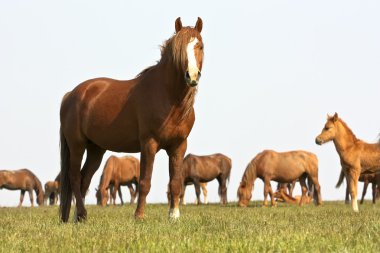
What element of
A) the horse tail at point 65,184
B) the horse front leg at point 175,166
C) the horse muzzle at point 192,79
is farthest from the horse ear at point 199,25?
the horse tail at point 65,184

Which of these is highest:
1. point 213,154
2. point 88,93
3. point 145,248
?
point 213,154

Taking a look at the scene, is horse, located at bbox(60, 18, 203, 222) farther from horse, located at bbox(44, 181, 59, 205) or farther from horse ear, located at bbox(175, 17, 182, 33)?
horse, located at bbox(44, 181, 59, 205)

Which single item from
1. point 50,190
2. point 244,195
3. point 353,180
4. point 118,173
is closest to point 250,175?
point 244,195

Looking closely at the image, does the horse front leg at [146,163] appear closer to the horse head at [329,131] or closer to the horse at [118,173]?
the horse head at [329,131]

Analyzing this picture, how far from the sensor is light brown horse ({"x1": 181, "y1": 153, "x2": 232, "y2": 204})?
3144 centimetres

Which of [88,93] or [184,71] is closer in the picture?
[184,71]

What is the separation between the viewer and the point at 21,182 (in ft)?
138

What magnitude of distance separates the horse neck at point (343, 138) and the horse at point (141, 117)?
8703mm

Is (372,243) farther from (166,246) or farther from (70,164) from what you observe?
(70,164)

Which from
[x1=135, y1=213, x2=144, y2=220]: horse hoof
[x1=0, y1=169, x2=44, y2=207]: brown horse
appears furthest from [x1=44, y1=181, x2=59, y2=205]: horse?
[x1=135, y1=213, x2=144, y2=220]: horse hoof

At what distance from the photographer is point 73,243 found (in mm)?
6305

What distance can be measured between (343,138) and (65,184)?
9.27 metres

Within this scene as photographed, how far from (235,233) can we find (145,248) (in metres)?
1.46

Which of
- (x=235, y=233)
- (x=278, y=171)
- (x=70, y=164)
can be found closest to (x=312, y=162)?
(x=278, y=171)
